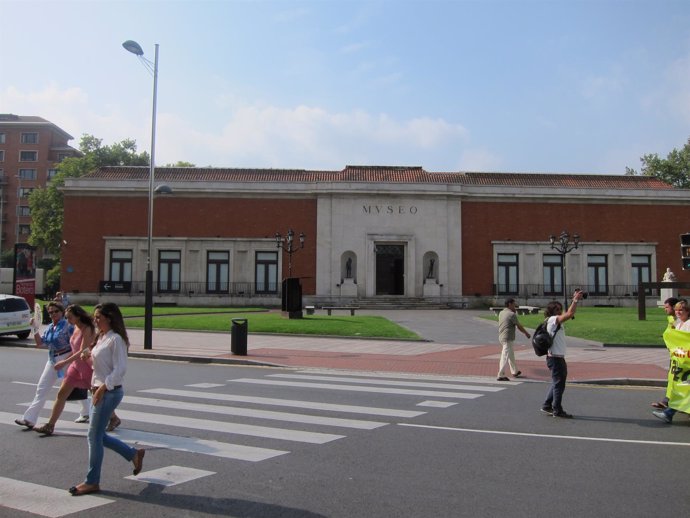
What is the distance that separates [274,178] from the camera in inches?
1969

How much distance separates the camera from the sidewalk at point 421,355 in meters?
14.7

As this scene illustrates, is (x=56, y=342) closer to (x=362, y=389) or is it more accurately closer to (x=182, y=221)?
(x=362, y=389)

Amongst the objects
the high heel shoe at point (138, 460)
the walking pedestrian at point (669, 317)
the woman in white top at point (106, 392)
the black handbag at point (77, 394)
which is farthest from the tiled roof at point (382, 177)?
the high heel shoe at point (138, 460)

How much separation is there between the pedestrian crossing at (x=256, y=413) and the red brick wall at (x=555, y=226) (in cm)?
3525

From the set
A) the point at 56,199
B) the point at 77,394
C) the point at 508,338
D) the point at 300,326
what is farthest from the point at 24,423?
the point at 56,199

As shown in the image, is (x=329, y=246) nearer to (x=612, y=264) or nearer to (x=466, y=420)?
(x=612, y=264)

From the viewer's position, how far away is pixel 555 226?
47.8 meters

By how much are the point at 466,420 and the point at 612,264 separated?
143 ft

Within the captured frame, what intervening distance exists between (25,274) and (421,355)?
67.4 ft

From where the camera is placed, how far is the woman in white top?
554 cm

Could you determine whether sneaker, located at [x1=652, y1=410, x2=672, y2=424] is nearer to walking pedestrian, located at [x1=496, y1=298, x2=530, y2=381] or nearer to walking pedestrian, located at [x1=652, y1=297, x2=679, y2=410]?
walking pedestrian, located at [x1=652, y1=297, x2=679, y2=410]

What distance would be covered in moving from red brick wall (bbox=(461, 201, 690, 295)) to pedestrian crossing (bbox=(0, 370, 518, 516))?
116 ft

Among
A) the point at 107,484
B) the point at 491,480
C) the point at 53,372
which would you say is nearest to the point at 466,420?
the point at 491,480

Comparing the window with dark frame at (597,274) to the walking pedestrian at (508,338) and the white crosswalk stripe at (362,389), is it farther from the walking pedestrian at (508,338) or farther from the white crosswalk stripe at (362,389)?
the white crosswalk stripe at (362,389)
